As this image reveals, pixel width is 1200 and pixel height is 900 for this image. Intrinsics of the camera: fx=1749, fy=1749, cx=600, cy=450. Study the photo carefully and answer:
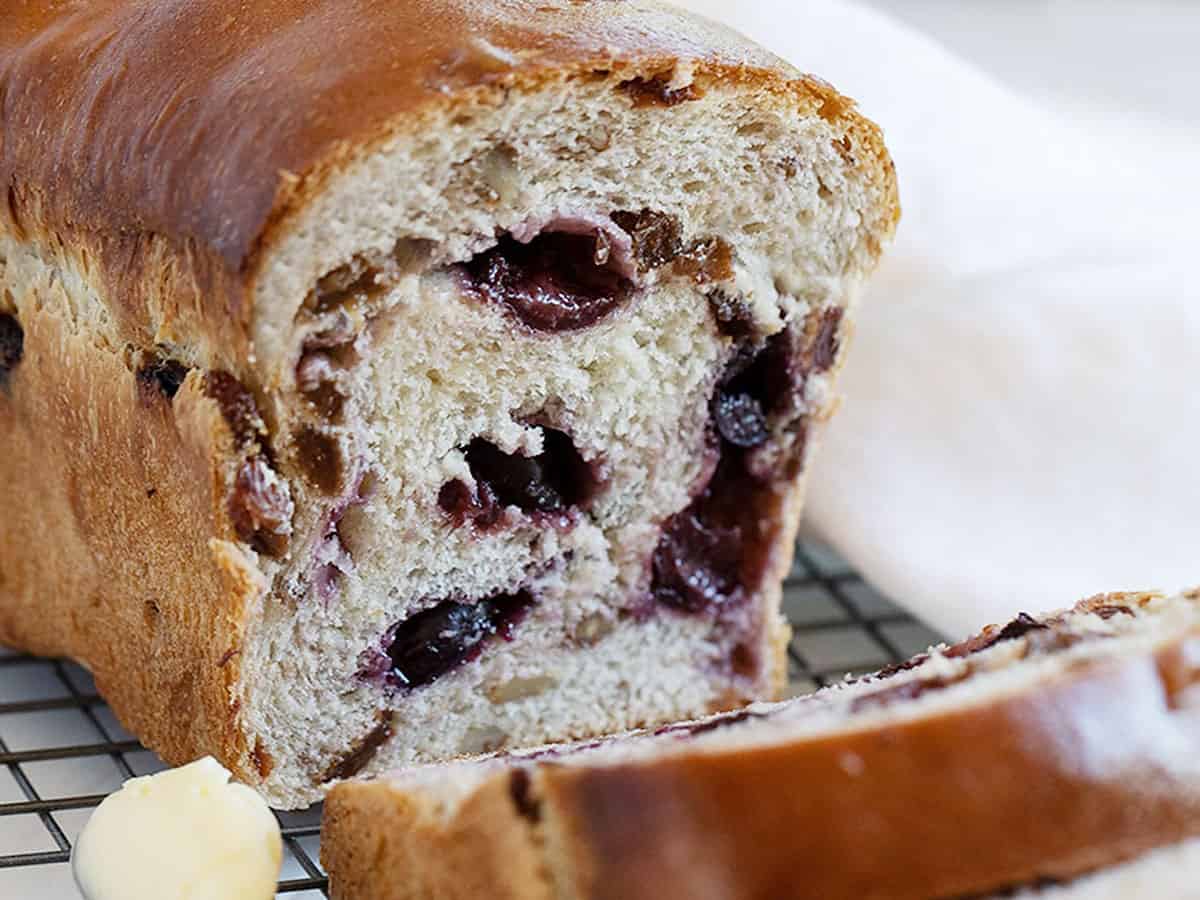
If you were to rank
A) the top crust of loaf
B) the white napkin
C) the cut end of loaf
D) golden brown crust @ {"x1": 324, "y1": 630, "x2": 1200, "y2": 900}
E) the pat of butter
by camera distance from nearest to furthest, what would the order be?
1. golden brown crust @ {"x1": 324, "y1": 630, "x2": 1200, "y2": 900}
2. the pat of butter
3. the top crust of loaf
4. the cut end of loaf
5. the white napkin

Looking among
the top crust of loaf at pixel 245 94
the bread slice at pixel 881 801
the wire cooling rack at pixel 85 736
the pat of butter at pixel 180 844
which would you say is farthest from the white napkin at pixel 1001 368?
the pat of butter at pixel 180 844

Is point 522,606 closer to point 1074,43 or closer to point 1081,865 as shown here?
point 1081,865

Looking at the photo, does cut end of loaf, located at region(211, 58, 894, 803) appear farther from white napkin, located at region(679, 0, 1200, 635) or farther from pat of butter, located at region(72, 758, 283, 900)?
white napkin, located at region(679, 0, 1200, 635)

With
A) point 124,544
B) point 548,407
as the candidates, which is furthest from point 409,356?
point 124,544

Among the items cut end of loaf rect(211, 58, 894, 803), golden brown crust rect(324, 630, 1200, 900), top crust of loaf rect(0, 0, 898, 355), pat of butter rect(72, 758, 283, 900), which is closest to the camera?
golden brown crust rect(324, 630, 1200, 900)

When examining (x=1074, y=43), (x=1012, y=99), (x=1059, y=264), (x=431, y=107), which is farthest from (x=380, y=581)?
(x=1074, y=43)

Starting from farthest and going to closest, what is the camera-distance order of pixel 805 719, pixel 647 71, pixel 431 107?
pixel 647 71 → pixel 431 107 → pixel 805 719

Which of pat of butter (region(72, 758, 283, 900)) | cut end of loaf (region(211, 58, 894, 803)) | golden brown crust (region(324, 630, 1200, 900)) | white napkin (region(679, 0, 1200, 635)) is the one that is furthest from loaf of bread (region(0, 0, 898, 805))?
golden brown crust (region(324, 630, 1200, 900))
